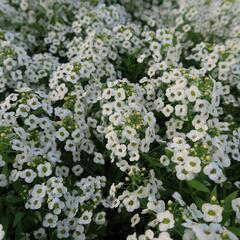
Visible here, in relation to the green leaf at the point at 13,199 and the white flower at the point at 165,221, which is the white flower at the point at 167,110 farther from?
the green leaf at the point at 13,199

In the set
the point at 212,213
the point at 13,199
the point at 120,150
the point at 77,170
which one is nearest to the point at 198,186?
the point at 212,213

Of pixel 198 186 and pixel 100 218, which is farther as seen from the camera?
pixel 100 218

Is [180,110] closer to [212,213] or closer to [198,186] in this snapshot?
[198,186]

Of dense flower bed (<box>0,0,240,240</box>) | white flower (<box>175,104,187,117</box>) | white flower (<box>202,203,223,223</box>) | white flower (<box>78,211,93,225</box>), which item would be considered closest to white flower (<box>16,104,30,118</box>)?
dense flower bed (<box>0,0,240,240</box>)

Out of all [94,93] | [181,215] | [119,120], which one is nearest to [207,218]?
[181,215]

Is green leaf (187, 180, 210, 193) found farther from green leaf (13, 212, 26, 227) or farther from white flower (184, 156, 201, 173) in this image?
green leaf (13, 212, 26, 227)

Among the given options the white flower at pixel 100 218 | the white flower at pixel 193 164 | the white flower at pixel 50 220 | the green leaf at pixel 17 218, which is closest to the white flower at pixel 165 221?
the white flower at pixel 193 164

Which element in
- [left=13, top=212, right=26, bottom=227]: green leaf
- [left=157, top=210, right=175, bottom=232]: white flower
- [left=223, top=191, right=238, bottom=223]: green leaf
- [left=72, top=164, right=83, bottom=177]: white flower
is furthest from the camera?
[left=72, top=164, right=83, bottom=177]: white flower
